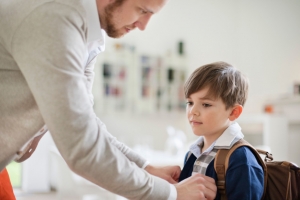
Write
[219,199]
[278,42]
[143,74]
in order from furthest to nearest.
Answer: [278,42]
[143,74]
[219,199]

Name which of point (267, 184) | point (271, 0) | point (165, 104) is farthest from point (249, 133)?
point (267, 184)

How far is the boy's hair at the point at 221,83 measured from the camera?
147 cm

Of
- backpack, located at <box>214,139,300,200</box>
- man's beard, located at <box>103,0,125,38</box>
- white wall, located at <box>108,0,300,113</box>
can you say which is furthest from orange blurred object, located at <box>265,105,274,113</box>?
man's beard, located at <box>103,0,125,38</box>

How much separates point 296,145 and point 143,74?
105 inches

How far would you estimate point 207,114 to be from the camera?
1465mm

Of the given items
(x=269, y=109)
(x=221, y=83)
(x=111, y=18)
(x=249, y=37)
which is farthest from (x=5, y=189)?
(x=249, y=37)

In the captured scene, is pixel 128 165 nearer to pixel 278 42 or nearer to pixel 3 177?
pixel 3 177

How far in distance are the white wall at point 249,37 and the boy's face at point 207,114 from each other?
16.1 ft

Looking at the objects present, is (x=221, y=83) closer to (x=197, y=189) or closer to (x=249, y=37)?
(x=197, y=189)

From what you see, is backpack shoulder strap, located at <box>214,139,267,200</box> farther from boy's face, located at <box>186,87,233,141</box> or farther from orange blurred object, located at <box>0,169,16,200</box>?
orange blurred object, located at <box>0,169,16,200</box>

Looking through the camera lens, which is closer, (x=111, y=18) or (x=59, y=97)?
(x=59, y=97)

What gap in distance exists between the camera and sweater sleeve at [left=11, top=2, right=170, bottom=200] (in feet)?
3.34

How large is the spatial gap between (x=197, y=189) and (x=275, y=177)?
1.09 feet

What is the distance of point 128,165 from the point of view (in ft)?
3.59
